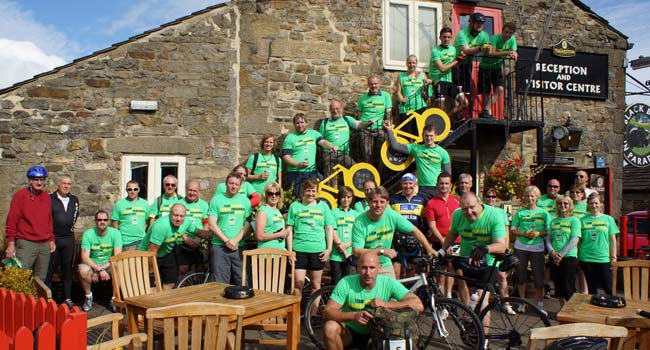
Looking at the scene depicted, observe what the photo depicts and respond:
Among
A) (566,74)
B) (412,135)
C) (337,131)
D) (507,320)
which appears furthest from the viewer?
(566,74)

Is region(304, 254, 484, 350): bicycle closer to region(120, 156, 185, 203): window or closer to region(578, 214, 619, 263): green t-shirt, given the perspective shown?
region(578, 214, 619, 263): green t-shirt

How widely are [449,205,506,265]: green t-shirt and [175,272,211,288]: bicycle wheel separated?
289 cm

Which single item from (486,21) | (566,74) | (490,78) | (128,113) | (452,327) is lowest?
(452,327)

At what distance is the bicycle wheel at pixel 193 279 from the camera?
20.2 feet

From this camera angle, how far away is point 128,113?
848 centimetres

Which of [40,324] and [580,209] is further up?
[580,209]

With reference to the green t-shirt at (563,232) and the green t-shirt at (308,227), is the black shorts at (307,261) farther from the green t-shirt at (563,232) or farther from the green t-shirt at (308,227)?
the green t-shirt at (563,232)

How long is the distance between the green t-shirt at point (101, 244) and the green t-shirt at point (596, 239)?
18.4ft

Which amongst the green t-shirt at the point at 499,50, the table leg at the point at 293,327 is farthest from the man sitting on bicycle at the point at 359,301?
the green t-shirt at the point at 499,50

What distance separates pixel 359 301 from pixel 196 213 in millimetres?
3488

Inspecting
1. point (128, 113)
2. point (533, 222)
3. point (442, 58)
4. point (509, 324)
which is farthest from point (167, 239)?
point (442, 58)

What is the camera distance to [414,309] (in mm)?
3822

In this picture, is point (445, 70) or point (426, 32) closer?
point (445, 70)

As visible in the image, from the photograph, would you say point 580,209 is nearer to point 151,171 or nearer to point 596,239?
point 596,239
